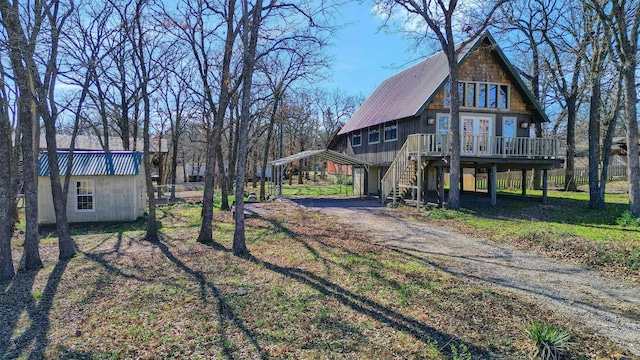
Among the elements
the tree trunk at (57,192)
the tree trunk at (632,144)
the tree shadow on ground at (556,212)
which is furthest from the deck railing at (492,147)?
the tree trunk at (57,192)

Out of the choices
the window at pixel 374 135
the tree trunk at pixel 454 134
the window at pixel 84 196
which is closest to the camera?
the tree trunk at pixel 454 134

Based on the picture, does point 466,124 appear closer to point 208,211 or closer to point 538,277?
point 538,277

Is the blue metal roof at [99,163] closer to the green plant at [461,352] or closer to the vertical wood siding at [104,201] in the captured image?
the vertical wood siding at [104,201]

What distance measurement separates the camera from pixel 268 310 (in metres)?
5.83

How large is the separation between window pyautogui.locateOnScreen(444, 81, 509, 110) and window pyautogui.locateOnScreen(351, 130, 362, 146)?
754 centimetres

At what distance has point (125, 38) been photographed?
1254cm

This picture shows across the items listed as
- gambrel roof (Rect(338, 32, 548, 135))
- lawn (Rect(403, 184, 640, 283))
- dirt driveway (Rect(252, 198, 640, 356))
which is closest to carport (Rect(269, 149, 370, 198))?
gambrel roof (Rect(338, 32, 548, 135))

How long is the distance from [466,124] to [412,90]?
A: 3.61 meters

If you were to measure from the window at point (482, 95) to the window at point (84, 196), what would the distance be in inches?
659

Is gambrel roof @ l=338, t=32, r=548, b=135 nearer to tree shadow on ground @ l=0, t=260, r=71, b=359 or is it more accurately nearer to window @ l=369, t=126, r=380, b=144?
window @ l=369, t=126, r=380, b=144

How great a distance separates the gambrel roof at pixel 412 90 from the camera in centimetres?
1770

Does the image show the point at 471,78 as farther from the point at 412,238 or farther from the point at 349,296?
the point at 349,296

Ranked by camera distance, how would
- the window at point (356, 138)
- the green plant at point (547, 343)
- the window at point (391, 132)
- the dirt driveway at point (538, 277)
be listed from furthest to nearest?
the window at point (356, 138) → the window at point (391, 132) → the dirt driveway at point (538, 277) → the green plant at point (547, 343)

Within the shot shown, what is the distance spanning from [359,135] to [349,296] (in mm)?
19784
